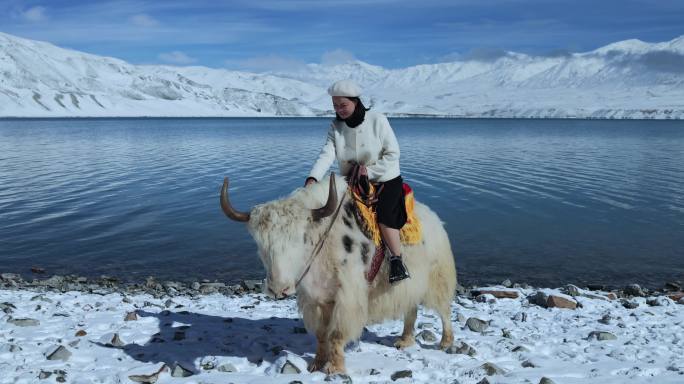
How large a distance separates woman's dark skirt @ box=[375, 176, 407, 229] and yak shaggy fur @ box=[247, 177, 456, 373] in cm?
24

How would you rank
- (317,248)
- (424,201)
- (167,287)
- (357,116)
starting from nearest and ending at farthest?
(317,248) < (357,116) < (167,287) < (424,201)

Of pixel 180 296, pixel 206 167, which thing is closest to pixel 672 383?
pixel 180 296

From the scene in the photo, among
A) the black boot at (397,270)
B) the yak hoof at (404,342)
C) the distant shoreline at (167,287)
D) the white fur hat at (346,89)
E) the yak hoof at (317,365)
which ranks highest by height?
the white fur hat at (346,89)

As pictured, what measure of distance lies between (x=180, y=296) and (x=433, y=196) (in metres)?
13.1

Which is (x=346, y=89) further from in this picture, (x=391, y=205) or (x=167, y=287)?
(x=167, y=287)

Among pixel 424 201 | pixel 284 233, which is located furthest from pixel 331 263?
pixel 424 201

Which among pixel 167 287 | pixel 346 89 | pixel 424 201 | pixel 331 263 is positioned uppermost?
pixel 346 89

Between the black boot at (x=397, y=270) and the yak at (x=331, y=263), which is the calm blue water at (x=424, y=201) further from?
the black boot at (x=397, y=270)

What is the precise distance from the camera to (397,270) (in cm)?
496

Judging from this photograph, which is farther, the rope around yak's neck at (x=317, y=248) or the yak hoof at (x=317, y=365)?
the yak hoof at (x=317, y=365)

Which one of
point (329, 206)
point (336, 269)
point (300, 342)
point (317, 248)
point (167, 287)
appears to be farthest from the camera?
point (167, 287)

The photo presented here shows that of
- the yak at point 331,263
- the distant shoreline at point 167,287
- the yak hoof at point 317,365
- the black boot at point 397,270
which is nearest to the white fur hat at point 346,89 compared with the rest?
the yak at point 331,263

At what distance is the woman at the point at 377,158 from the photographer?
4848 mm

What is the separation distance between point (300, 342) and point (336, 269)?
158 cm
